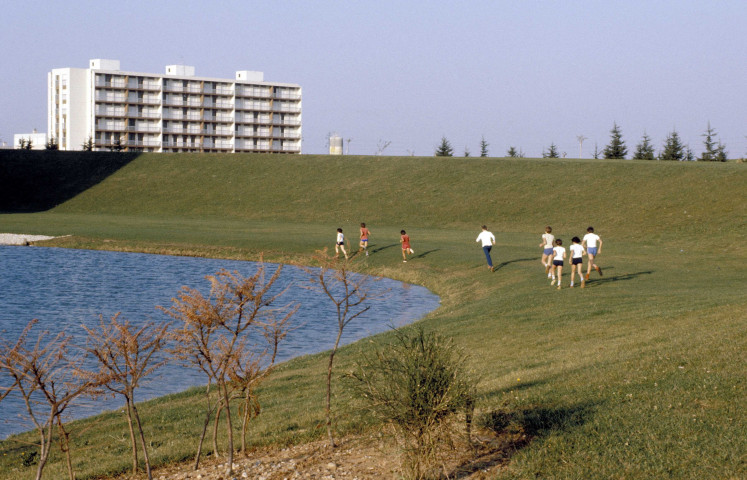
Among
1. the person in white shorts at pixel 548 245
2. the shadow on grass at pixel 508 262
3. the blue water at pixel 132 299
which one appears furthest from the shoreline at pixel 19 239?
the person in white shorts at pixel 548 245

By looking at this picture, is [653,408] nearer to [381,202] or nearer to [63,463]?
[63,463]

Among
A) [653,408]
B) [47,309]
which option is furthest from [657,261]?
[653,408]

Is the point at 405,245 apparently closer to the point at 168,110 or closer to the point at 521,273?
the point at 521,273

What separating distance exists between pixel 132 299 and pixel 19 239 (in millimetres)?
27045

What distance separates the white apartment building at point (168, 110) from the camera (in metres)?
151

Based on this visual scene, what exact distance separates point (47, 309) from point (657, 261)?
29375 millimetres

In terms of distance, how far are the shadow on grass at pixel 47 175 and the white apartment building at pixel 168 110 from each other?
44117 millimetres

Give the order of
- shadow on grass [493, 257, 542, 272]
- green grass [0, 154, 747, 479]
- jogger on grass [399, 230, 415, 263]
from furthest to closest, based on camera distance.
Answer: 1. jogger on grass [399, 230, 415, 263]
2. shadow on grass [493, 257, 542, 272]
3. green grass [0, 154, 747, 479]

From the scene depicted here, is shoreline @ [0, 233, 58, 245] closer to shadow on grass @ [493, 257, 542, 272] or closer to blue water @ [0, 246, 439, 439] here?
blue water @ [0, 246, 439, 439]

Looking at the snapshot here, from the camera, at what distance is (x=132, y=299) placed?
108ft

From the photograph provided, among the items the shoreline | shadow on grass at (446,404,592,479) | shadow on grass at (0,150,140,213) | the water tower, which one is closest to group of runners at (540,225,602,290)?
shadow on grass at (446,404,592,479)

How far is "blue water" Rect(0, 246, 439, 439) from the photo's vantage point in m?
20.9

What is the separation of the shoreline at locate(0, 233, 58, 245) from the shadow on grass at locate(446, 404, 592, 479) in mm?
51584

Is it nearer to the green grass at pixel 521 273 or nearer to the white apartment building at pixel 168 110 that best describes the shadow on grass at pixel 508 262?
the green grass at pixel 521 273
